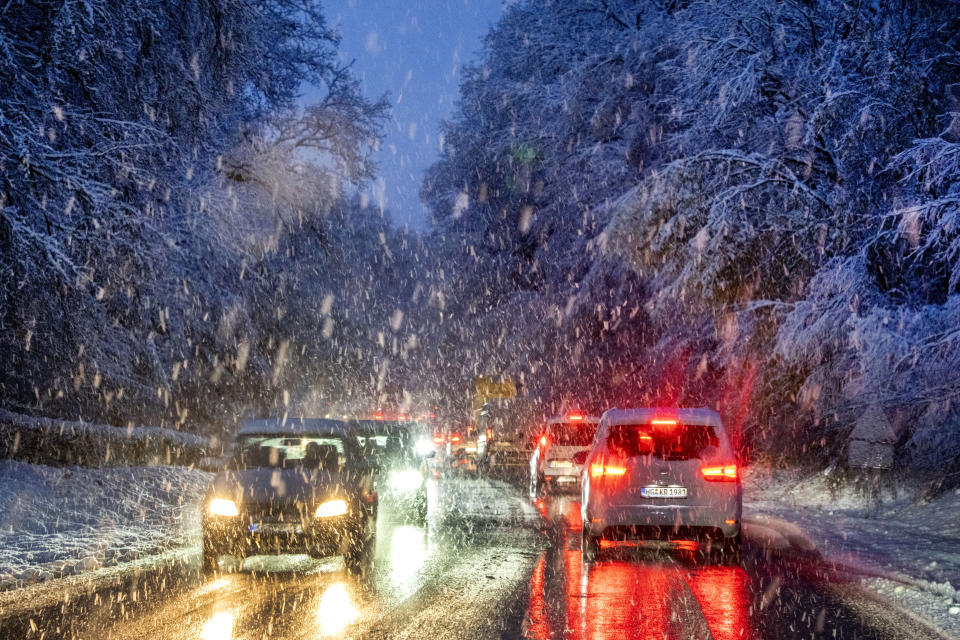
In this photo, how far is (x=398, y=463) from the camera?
58.5 ft

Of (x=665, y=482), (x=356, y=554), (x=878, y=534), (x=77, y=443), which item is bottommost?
(x=878, y=534)

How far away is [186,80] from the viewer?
14.3 m

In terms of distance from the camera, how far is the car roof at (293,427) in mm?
12578

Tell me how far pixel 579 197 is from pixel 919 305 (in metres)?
14.1

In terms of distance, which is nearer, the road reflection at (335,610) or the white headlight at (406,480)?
the road reflection at (335,610)

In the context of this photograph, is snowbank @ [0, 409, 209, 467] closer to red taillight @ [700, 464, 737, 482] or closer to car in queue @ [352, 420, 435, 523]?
car in queue @ [352, 420, 435, 523]

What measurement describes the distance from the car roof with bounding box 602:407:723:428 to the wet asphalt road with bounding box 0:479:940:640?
5.52ft

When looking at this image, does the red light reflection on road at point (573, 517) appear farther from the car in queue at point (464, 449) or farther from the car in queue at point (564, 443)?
the car in queue at point (464, 449)

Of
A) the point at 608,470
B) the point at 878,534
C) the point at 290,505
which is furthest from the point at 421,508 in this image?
the point at 878,534

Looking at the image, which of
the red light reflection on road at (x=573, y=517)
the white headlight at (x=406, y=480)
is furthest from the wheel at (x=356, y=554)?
the white headlight at (x=406, y=480)

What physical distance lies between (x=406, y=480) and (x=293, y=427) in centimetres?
541

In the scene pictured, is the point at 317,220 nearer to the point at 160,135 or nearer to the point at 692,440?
the point at 160,135

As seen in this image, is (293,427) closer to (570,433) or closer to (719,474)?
(719,474)

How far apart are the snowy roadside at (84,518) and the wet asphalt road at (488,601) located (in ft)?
4.42
